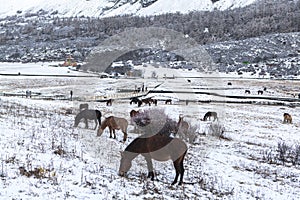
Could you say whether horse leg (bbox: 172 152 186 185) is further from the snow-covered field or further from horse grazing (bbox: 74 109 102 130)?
horse grazing (bbox: 74 109 102 130)

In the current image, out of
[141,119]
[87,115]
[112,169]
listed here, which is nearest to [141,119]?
[141,119]

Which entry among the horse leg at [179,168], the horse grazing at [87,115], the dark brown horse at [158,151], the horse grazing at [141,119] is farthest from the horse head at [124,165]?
the horse grazing at [141,119]

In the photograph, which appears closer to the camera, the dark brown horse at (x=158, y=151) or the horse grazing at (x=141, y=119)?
the dark brown horse at (x=158, y=151)

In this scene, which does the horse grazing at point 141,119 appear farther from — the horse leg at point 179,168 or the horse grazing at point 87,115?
the horse leg at point 179,168

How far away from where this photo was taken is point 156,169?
32.7ft

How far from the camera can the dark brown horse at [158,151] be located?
28.2ft

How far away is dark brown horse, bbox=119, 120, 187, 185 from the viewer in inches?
339

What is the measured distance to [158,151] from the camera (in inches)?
343

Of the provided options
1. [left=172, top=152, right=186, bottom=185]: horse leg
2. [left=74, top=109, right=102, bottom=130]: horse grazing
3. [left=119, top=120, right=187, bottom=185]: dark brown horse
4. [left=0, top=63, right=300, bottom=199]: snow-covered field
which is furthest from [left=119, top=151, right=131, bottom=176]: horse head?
[left=74, top=109, right=102, bottom=130]: horse grazing

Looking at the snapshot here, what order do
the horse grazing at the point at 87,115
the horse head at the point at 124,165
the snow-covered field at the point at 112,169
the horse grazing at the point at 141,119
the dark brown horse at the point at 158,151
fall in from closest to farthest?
the snow-covered field at the point at 112,169
the dark brown horse at the point at 158,151
the horse head at the point at 124,165
the horse grazing at the point at 87,115
the horse grazing at the point at 141,119

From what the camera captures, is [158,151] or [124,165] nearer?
[158,151]

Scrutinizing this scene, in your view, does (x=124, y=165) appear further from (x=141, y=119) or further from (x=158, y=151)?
(x=141, y=119)

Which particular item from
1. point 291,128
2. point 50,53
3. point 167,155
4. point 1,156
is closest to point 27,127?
point 1,156

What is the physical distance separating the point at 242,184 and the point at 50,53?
541 feet
